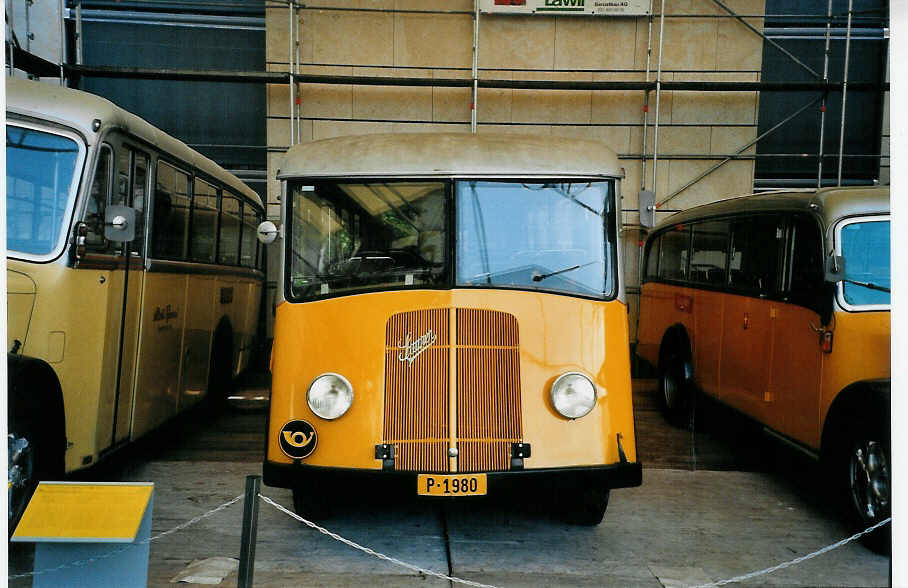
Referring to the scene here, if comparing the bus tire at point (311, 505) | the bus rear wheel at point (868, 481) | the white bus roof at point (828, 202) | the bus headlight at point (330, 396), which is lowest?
the bus tire at point (311, 505)

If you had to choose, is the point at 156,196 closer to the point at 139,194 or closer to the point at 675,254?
the point at 139,194

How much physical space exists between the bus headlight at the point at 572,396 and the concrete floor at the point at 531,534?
0.98 meters

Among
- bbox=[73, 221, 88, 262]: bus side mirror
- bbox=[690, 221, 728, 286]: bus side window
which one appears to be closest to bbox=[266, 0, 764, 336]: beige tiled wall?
bbox=[690, 221, 728, 286]: bus side window

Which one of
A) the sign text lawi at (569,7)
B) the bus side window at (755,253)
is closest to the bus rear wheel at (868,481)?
the bus side window at (755,253)

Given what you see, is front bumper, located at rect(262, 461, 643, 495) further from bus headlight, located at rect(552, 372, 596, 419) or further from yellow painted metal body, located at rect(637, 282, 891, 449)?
yellow painted metal body, located at rect(637, 282, 891, 449)

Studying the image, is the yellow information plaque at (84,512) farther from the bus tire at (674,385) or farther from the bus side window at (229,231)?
the bus tire at (674,385)

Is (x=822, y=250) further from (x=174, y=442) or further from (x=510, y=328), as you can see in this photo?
(x=174, y=442)

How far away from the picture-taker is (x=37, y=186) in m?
4.81

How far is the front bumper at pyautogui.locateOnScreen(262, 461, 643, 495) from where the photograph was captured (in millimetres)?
4664

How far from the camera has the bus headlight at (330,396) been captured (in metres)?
4.78

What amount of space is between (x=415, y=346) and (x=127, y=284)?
91.9 inches

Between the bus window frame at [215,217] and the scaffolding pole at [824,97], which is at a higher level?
the scaffolding pole at [824,97]

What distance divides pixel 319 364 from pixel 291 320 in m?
0.37

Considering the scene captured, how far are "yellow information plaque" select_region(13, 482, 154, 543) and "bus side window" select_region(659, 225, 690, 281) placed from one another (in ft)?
22.1
